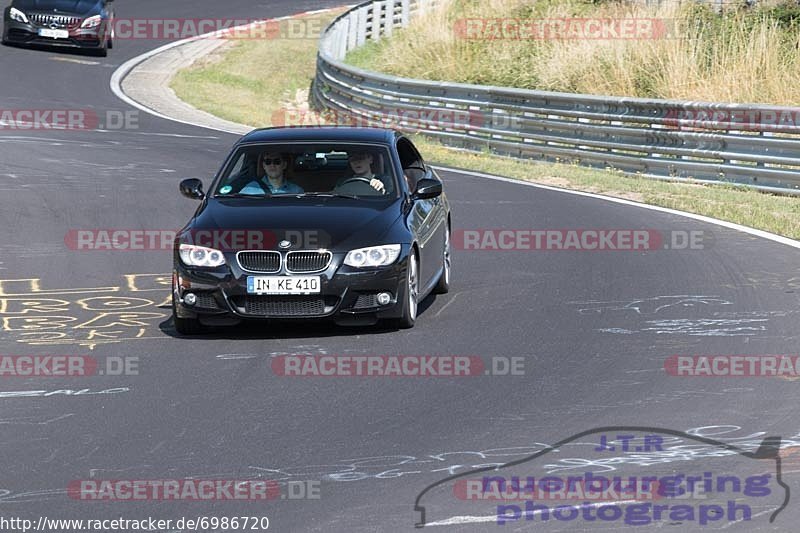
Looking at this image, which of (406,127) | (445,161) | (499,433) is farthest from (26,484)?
(406,127)

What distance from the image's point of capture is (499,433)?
7.76 meters

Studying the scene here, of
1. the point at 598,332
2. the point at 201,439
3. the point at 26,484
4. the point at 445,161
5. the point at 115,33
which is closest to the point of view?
the point at 26,484

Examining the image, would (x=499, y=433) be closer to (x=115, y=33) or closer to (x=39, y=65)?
(x=39, y=65)

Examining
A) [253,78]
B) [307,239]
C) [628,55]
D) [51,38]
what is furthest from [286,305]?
[253,78]

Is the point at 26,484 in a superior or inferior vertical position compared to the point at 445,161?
superior

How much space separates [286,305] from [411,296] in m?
0.97

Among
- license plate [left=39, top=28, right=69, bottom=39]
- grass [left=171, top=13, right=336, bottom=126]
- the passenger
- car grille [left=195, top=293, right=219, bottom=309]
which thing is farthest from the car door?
license plate [left=39, top=28, right=69, bottom=39]

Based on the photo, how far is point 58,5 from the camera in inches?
1312

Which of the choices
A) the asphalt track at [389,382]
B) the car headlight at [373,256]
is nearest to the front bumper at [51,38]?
the asphalt track at [389,382]

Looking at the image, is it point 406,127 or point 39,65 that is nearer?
point 406,127

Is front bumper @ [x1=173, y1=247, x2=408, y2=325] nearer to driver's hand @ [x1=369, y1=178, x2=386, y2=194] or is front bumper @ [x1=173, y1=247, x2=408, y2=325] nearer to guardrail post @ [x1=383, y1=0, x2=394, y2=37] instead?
driver's hand @ [x1=369, y1=178, x2=386, y2=194]

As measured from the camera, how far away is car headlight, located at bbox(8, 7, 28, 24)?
108ft

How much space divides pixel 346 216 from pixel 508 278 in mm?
2624

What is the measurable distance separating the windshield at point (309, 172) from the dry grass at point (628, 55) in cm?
1380
